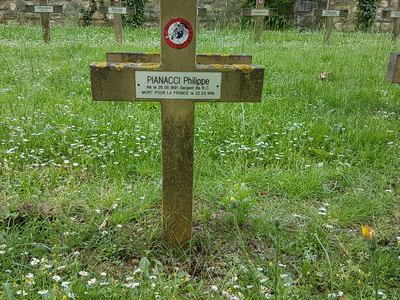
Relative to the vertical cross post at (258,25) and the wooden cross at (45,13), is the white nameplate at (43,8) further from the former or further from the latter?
the vertical cross post at (258,25)

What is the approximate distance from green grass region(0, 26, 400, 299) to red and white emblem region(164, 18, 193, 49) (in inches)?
34.0

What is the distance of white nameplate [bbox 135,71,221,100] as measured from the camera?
188 cm

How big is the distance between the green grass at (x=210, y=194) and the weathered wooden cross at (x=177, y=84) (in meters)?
0.40

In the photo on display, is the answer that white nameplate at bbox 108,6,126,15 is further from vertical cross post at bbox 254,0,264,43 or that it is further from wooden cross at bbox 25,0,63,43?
vertical cross post at bbox 254,0,264,43

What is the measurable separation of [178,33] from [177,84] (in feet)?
0.85

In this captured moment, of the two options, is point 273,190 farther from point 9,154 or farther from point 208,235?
point 9,154

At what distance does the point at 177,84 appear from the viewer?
188 cm

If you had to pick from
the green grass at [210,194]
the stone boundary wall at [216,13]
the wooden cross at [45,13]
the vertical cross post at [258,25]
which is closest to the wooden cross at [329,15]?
the vertical cross post at [258,25]

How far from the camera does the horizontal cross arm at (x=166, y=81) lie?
1872 mm

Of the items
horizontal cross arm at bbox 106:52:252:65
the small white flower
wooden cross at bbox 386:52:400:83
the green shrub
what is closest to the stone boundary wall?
the green shrub

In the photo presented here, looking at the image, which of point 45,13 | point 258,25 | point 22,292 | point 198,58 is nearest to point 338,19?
point 258,25

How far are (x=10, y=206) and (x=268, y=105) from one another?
3.05 metres

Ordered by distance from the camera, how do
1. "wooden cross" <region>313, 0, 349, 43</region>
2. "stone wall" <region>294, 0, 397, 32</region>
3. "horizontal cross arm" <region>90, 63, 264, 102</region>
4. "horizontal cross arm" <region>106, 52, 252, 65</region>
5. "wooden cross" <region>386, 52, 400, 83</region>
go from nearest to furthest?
1. "horizontal cross arm" <region>90, 63, 264, 102</region>
2. "horizontal cross arm" <region>106, 52, 252, 65</region>
3. "wooden cross" <region>386, 52, 400, 83</region>
4. "wooden cross" <region>313, 0, 349, 43</region>
5. "stone wall" <region>294, 0, 397, 32</region>

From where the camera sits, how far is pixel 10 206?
7.34ft
